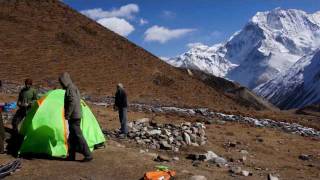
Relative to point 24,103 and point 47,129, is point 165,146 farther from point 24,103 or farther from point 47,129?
point 47,129

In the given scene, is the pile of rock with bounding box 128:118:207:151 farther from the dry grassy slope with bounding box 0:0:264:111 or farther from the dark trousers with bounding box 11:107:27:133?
the dry grassy slope with bounding box 0:0:264:111

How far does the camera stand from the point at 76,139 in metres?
15.4

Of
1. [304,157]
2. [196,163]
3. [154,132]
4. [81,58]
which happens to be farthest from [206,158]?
[81,58]

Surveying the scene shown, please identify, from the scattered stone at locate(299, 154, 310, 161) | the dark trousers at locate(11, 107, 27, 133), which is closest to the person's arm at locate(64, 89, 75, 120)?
the dark trousers at locate(11, 107, 27, 133)

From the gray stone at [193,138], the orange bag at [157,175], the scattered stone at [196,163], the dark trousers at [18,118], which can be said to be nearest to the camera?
the orange bag at [157,175]

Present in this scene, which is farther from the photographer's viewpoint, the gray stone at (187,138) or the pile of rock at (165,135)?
the gray stone at (187,138)

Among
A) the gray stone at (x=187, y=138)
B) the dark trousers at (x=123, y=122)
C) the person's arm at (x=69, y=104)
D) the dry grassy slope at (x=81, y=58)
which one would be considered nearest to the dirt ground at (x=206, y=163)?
the gray stone at (x=187, y=138)

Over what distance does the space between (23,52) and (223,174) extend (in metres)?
36.5

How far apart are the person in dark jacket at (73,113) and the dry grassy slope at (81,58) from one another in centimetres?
2979

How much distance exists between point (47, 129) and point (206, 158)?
528 centimetres

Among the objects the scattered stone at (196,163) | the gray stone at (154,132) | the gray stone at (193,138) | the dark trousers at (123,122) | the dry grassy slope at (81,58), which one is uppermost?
the dry grassy slope at (81,58)

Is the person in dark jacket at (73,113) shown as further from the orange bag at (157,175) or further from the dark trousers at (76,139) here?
the orange bag at (157,175)

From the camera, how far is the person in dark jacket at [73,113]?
15055mm

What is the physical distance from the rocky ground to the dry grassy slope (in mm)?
14764
